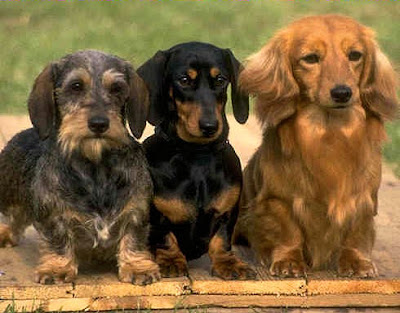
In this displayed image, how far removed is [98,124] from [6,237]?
1376 millimetres

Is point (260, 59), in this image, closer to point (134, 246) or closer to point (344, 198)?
point (344, 198)

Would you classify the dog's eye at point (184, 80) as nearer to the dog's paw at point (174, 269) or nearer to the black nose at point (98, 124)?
the black nose at point (98, 124)

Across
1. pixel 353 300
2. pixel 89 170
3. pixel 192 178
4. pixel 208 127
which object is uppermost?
pixel 208 127

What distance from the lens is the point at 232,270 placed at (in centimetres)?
507

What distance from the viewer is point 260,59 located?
5188mm

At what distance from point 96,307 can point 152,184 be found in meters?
0.69

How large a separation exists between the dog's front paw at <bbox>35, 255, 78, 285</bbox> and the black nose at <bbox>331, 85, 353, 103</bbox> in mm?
1576

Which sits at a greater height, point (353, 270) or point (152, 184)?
point (152, 184)

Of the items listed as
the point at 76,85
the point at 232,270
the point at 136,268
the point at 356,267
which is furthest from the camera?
the point at 356,267

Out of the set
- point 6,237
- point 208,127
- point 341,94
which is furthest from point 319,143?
point 6,237

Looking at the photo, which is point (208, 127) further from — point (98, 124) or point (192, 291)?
point (192, 291)

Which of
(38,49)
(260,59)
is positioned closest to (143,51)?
(38,49)

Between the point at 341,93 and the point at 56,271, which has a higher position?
the point at 341,93

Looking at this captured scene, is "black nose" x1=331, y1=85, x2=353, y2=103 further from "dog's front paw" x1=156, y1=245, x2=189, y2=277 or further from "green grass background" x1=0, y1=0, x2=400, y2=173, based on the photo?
"green grass background" x1=0, y1=0, x2=400, y2=173
